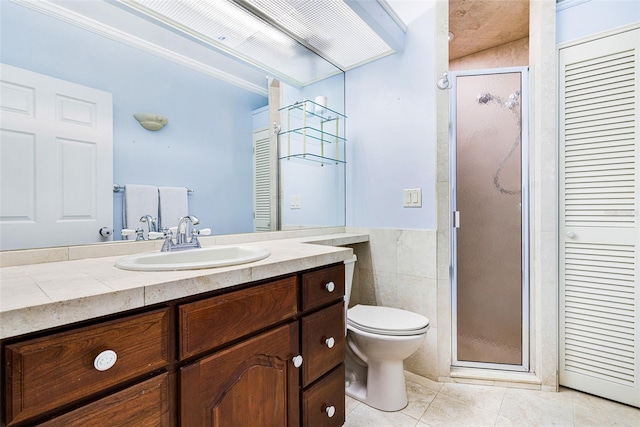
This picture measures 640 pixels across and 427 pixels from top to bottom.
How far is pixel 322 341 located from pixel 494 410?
1.08m

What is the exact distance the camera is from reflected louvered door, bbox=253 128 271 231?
1.63 m

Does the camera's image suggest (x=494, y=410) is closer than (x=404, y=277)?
Yes

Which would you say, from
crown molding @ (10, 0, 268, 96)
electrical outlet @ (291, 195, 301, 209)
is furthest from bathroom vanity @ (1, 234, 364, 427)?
crown molding @ (10, 0, 268, 96)

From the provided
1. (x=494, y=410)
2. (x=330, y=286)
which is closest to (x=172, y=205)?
(x=330, y=286)

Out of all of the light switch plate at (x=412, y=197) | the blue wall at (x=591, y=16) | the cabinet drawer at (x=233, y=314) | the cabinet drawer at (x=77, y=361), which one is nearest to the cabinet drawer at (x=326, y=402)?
the cabinet drawer at (x=233, y=314)

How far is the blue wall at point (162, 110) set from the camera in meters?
0.98

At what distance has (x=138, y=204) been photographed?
1180 mm

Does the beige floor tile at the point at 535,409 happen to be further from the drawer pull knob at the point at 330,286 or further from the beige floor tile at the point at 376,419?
the drawer pull knob at the point at 330,286

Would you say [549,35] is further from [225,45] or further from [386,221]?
[225,45]

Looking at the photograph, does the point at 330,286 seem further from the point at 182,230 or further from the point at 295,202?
the point at 295,202

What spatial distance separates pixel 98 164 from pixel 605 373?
2.62 m

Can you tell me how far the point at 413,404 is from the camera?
1.55 m

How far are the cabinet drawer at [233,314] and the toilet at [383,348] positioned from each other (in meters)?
0.49

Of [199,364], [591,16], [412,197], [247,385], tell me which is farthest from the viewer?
[412,197]
